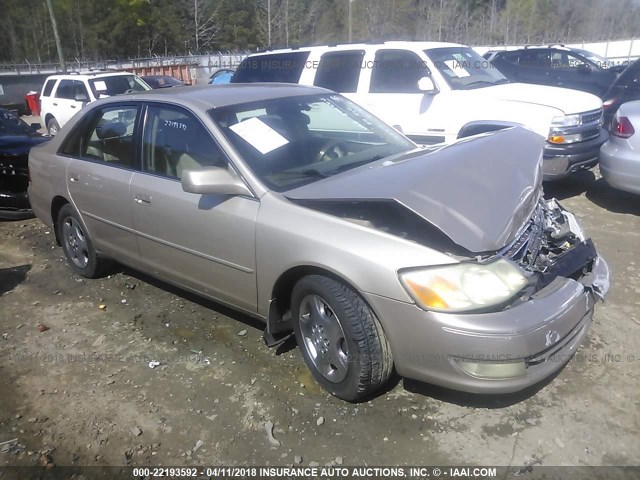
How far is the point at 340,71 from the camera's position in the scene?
7.27 metres

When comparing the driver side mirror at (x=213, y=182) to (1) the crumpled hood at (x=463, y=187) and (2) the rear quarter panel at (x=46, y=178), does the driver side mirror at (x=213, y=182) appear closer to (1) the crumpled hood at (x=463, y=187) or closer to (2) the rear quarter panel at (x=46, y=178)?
(1) the crumpled hood at (x=463, y=187)

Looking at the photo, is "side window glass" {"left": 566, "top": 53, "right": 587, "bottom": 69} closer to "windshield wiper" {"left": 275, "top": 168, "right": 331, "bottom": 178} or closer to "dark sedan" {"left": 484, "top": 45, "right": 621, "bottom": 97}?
"dark sedan" {"left": 484, "top": 45, "right": 621, "bottom": 97}

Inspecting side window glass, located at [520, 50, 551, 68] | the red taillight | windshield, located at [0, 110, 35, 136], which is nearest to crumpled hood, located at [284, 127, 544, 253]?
the red taillight

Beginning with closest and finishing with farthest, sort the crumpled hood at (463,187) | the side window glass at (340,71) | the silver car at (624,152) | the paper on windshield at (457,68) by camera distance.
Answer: the crumpled hood at (463,187) < the silver car at (624,152) < the paper on windshield at (457,68) < the side window glass at (340,71)

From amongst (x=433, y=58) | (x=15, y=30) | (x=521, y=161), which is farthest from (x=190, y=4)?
(x=521, y=161)

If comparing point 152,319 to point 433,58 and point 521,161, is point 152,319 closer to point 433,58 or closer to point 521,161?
point 521,161

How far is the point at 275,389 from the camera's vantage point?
3.09m

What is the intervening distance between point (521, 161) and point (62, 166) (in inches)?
145

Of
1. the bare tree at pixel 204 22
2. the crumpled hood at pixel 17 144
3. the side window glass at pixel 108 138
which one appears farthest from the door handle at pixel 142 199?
the bare tree at pixel 204 22

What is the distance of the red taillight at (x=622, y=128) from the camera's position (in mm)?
5738

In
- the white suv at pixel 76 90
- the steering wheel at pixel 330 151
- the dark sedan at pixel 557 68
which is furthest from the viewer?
the white suv at pixel 76 90

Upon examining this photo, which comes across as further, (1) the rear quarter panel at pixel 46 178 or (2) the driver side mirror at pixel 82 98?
(2) the driver side mirror at pixel 82 98

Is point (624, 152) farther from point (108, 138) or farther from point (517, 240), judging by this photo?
point (108, 138)

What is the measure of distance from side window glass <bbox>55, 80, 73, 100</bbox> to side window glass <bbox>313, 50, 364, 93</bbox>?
9.56m
